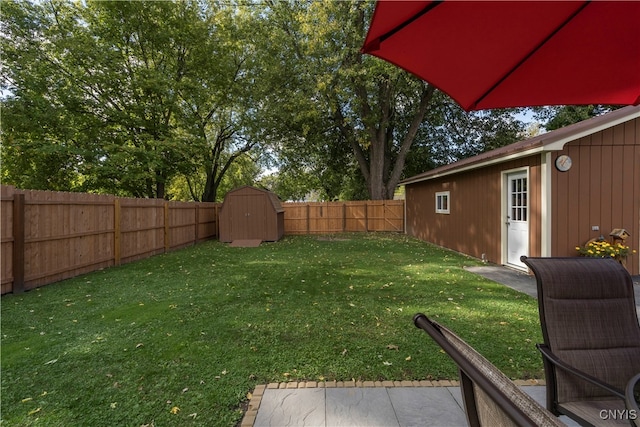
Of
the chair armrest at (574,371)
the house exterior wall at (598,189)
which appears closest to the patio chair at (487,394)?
the chair armrest at (574,371)

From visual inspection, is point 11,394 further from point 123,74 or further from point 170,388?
point 123,74

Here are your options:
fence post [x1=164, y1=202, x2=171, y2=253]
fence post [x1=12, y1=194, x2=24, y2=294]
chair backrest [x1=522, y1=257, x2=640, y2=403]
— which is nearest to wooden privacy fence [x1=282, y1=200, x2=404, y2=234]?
fence post [x1=164, y1=202, x2=171, y2=253]

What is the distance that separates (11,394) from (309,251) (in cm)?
771

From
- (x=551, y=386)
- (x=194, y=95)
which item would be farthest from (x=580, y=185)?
(x=194, y=95)

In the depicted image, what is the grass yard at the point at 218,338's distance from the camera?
2320 millimetres

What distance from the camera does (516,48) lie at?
1.76 meters

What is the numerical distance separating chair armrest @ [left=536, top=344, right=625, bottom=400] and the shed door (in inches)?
450

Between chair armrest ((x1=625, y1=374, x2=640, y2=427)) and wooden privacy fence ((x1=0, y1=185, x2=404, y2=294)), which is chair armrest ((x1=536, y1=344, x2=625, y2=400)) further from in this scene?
wooden privacy fence ((x1=0, y1=185, x2=404, y2=294))

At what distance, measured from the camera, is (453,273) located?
6.33 meters

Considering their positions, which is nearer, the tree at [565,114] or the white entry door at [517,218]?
the white entry door at [517,218]

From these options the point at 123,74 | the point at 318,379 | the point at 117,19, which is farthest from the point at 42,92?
the point at 318,379

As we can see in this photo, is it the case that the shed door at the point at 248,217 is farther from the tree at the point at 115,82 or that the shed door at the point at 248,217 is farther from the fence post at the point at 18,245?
the fence post at the point at 18,245

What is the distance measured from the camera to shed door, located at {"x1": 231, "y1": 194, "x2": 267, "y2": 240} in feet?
41.3

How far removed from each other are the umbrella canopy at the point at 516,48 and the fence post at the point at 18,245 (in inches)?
252
